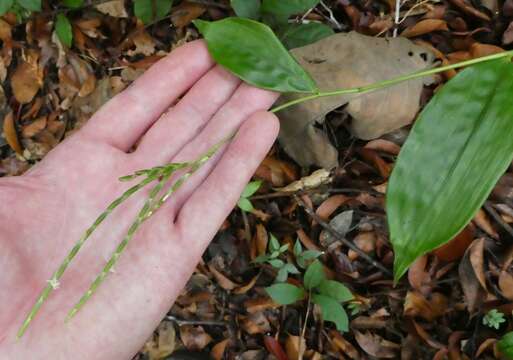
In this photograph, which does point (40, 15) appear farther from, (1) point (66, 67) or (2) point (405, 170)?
(2) point (405, 170)

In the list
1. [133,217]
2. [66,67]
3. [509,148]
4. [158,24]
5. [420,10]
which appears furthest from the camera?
[66,67]

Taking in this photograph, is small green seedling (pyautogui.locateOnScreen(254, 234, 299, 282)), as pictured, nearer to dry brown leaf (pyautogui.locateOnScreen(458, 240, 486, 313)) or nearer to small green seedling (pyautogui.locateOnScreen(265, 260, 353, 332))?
small green seedling (pyautogui.locateOnScreen(265, 260, 353, 332))

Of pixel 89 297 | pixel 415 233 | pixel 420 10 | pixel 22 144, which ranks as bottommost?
pixel 22 144

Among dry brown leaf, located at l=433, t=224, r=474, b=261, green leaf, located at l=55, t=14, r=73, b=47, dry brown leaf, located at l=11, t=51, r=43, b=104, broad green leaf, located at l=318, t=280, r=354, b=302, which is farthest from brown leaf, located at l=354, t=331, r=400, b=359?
dry brown leaf, located at l=11, t=51, r=43, b=104

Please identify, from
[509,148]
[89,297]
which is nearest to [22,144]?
[89,297]

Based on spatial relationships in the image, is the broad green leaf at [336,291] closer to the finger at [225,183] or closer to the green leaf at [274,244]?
the green leaf at [274,244]

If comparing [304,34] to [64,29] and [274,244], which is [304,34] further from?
[64,29]

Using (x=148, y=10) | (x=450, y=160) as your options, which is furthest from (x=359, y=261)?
(x=148, y=10)
